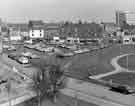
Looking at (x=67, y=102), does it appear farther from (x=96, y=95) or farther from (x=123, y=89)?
(x=123, y=89)

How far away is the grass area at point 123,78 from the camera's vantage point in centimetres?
1224

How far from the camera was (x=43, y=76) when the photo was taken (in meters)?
9.81

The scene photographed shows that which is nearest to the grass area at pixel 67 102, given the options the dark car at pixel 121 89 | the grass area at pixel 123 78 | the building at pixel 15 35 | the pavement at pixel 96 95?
the pavement at pixel 96 95

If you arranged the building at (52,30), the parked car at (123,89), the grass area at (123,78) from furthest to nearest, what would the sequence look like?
the building at (52,30) < the grass area at (123,78) < the parked car at (123,89)

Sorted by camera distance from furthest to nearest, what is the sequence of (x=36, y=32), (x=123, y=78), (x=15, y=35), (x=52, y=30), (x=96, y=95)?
(x=52, y=30), (x=15, y=35), (x=36, y=32), (x=123, y=78), (x=96, y=95)

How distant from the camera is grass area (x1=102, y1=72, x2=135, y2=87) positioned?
1224 cm

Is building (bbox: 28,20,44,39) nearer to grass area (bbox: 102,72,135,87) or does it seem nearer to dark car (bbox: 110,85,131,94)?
grass area (bbox: 102,72,135,87)

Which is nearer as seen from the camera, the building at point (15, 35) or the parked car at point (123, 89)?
the parked car at point (123, 89)

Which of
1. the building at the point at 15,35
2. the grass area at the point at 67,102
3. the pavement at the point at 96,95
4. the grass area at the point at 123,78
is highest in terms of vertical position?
the building at the point at 15,35

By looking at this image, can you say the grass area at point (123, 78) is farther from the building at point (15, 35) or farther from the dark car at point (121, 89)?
the building at point (15, 35)

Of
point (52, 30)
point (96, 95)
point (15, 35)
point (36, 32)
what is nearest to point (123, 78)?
point (96, 95)

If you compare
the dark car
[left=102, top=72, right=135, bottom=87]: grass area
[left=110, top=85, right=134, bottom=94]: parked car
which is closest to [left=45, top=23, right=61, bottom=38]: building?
[left=102, top=72, right=135, bottom=87]: grass area

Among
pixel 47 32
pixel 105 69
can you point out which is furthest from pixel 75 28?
pixel 105 69

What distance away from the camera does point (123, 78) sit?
1311 cm
